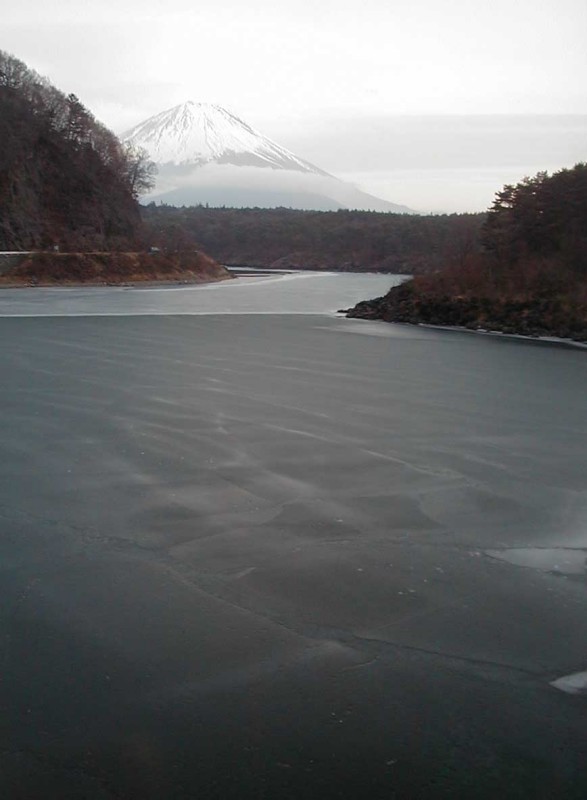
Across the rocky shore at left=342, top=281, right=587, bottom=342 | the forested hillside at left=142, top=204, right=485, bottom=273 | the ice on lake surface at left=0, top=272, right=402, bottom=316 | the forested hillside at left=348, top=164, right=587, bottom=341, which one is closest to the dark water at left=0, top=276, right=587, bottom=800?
the rocky shore at left=342, top=281, right=587, bottom=342

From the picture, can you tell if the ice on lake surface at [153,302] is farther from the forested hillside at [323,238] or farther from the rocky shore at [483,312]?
the forested hillside at [323,238]

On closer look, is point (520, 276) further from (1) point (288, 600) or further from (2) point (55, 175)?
(2) point (55, 175)

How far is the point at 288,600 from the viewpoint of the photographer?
538cm

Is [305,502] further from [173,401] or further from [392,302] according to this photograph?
[392,302]

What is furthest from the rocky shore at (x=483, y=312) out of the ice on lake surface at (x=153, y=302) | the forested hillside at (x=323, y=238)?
the forested hillside at (x=323, y=238)

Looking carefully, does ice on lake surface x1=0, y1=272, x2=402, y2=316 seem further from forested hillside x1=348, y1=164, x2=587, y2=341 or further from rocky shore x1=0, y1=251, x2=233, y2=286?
forested hillside x1=348, y1=164, x2=587, y2=341

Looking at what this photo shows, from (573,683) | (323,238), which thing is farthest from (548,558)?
(323,238)

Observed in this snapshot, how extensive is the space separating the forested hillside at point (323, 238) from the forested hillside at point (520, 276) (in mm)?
68274

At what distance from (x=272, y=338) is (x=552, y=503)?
16788 mm

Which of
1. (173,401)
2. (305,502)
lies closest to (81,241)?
(173,401)

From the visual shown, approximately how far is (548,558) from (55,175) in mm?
65867

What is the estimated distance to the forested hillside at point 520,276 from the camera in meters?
31.5

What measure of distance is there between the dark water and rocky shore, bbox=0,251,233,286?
41.6m

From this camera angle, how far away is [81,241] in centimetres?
6200
